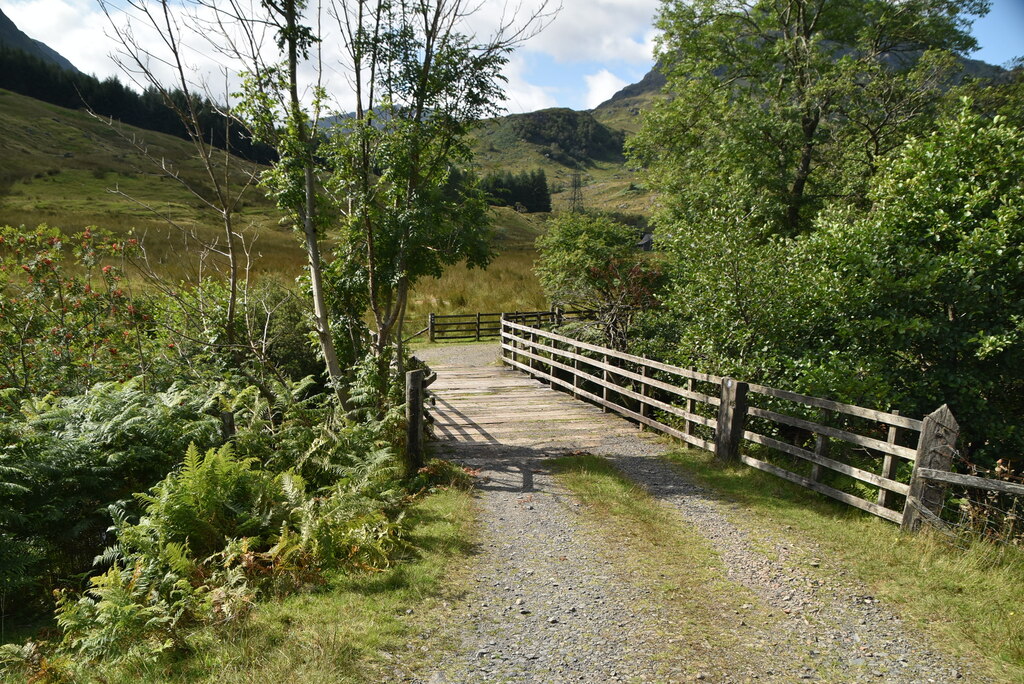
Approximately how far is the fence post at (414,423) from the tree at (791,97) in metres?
8.95

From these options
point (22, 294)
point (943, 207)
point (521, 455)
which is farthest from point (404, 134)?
point (943, 207)

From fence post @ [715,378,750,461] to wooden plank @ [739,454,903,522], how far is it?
19 centimetres

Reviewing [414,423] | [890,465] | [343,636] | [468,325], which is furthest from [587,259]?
[343,636]

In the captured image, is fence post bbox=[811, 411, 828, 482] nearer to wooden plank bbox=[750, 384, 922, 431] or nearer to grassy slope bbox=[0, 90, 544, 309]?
wooden plank bbox=[750, 384, 922, 431]

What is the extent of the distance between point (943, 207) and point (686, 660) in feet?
26.7

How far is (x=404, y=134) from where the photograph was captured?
817 cm

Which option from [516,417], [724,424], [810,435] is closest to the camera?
[724,424]

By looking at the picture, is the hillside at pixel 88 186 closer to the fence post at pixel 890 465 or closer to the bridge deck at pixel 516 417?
the bridge deck at pixel 516 417

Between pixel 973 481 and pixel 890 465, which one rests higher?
pixel 973 481

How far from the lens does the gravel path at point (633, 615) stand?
3709 millimetres

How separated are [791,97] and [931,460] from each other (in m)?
15.0

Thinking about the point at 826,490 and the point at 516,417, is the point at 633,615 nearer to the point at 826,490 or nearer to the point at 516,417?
the point at 826,490

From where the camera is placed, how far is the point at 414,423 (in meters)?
7.70

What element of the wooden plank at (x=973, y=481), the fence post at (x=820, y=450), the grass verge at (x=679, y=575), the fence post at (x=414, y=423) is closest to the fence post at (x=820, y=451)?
the fence post at (x=820, y=450)
